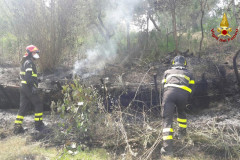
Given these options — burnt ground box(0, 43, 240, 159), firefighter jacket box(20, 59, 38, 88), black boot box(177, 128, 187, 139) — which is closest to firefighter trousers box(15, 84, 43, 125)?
firefighter jacket box(20, 59, 38, 88)

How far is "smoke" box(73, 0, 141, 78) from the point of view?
30.3ft

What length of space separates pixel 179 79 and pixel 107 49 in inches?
309

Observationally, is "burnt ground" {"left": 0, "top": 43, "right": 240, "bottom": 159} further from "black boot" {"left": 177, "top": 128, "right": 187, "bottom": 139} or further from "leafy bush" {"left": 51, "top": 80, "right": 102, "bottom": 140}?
"leafy bush" {"left": 51, "top": 80, "right": 102, "bottom": 140}

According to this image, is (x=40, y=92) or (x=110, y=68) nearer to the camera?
(x=40, y=92)

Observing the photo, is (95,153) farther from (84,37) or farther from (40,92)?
(84,37)

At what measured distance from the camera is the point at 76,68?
938 cm

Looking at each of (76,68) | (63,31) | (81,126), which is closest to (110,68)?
(76,68)

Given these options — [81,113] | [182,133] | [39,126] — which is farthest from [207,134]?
[39,126]

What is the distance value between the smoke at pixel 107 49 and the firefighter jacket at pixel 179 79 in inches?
197

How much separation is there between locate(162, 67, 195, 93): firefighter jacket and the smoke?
500cm

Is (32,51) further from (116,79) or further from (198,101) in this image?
(198,101)

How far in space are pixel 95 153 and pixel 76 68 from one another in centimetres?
628

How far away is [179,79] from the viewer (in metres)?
3.76

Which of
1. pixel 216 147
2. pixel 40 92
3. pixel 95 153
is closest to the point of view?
pixel 216 147
